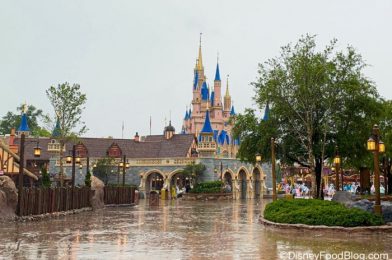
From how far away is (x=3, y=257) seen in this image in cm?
1128

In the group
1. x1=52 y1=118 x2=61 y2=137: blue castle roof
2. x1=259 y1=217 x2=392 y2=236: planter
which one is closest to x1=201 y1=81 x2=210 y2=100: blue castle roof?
Result: x1=52 y1=118 x2=61 y2=137: blue castle roof

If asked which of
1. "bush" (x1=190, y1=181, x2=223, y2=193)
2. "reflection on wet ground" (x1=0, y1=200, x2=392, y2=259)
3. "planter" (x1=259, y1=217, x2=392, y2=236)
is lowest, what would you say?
"reflection on wet ground" (x1=0, y1=200, x2=392, y2=259)

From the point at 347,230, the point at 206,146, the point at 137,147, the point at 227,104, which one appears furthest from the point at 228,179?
the point at 347,230

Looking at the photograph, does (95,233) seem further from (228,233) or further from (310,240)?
(310,240)

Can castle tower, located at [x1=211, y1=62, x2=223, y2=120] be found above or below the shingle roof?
above

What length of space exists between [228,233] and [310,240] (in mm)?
3298

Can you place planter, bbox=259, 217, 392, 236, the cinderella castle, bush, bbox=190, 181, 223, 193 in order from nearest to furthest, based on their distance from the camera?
planter, bbox=259, 217, 392, 236, bush, bbox=190, 181, 223, 193, the cinderella castle

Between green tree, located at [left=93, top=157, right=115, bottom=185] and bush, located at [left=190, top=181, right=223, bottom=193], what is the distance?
39.5 ft

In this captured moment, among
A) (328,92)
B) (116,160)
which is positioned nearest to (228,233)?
(328,92)

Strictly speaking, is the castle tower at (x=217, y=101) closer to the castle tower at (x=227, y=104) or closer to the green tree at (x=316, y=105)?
the castle tower at (x=227, y=104)

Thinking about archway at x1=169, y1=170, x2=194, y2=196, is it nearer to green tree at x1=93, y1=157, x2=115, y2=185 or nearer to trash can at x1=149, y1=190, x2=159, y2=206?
green tree at x1=93, y1=157, x2=115, y2=185

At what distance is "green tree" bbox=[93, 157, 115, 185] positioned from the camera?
66000mm

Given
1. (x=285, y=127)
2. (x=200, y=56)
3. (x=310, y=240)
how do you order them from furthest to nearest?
(x=200, y=56), (x=285, y=127), (x=310, y=240)

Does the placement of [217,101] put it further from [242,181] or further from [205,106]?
[242,181]
